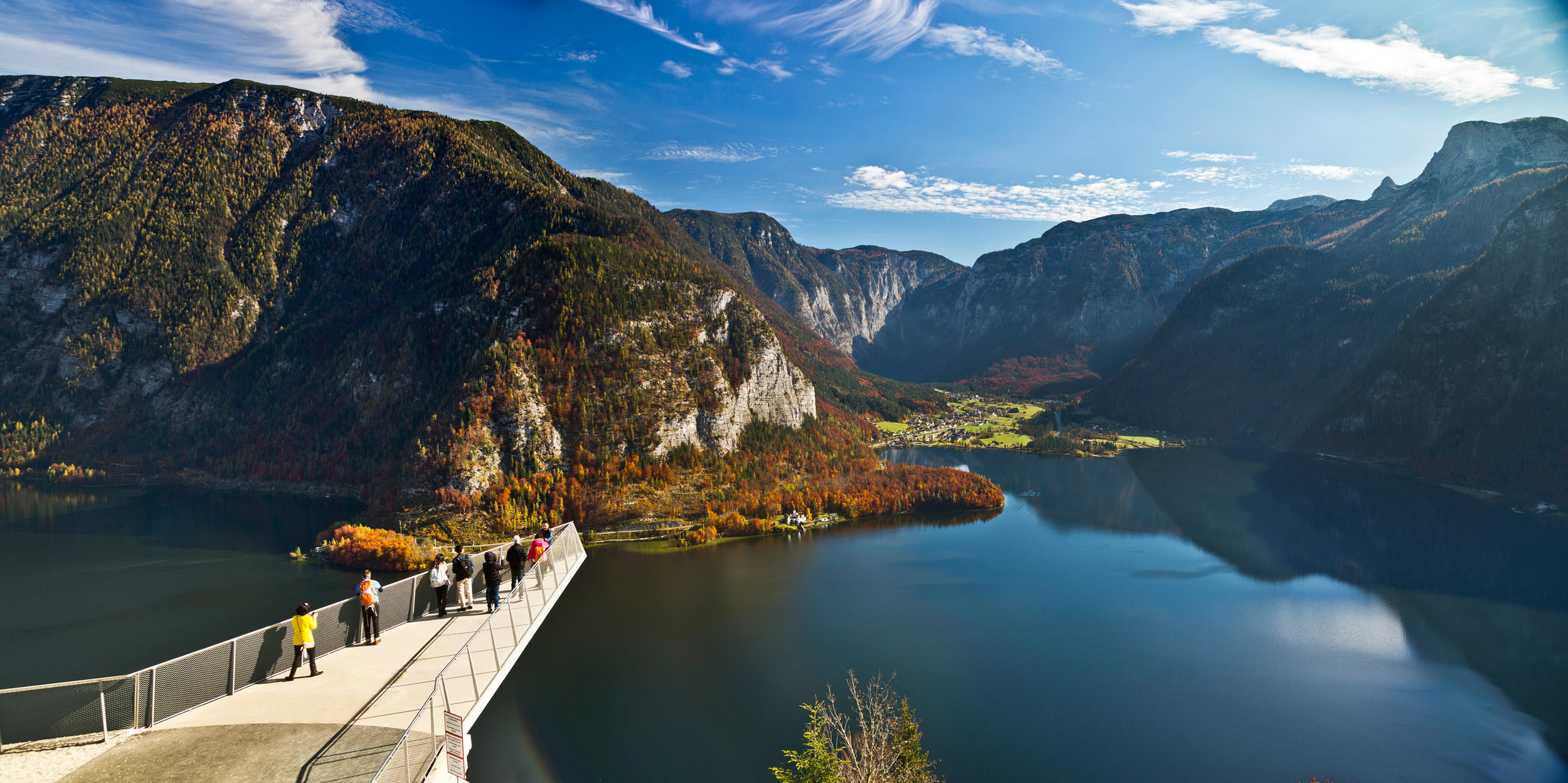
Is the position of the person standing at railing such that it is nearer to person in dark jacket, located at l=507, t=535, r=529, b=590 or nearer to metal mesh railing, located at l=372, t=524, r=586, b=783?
metal mesh railing, located at l=372, t=524, r=586, b=783

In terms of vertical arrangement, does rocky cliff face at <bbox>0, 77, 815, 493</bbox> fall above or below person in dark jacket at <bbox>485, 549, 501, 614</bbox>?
above

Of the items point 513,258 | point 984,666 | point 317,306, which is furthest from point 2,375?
point 984,666

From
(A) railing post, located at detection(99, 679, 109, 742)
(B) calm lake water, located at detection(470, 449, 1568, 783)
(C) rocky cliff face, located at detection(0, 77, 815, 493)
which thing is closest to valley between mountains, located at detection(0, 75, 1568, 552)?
(C) rocky cliff face, located at detection(0, 77, 815, 493)

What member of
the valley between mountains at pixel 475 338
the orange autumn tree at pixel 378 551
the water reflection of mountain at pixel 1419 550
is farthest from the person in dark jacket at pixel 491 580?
the valley between mountains at pixel 475 338


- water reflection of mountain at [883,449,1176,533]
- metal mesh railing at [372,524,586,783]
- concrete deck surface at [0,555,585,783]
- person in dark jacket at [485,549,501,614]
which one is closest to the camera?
concrete deck surface at [0,555,585,783]

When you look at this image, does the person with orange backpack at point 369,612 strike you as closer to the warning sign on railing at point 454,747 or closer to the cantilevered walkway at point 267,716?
the cantilevered walkway at point 267,716

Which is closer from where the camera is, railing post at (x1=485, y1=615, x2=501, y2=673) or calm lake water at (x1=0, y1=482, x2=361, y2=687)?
railing post at (x1=485, y1=615, x2=501, y2=673)
